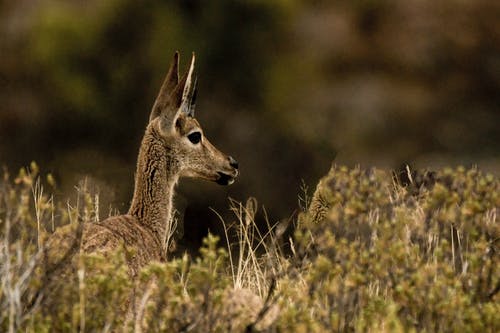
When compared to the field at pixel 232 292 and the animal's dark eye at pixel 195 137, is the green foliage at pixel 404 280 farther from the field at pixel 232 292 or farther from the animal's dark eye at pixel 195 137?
the animal's dark eye at pixel 195 137

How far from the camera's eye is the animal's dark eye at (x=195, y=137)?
874 cm

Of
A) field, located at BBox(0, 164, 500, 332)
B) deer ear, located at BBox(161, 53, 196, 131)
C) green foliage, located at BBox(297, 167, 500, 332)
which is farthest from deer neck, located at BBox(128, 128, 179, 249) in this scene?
green foliage, located at BBox(297, 167, 500, 332)

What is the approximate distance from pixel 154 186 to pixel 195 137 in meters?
0.50

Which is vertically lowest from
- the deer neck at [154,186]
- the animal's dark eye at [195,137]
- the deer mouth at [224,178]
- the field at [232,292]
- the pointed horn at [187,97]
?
the field at [232,292]

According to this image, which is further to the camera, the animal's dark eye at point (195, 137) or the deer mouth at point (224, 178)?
the deer mouth at point (224, 178)

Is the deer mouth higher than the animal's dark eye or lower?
lower

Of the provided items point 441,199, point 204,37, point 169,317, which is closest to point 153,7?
point 204,37

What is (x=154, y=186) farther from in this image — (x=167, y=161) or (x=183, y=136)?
(x=183, y=136)

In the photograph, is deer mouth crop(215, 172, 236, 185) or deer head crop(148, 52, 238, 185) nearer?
deer head crop(148, 52, 238, 185)

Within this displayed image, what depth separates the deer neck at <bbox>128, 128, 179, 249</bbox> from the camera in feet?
27.8

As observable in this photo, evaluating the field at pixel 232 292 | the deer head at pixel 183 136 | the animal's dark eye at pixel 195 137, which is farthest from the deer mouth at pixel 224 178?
the field at pixel 232 292

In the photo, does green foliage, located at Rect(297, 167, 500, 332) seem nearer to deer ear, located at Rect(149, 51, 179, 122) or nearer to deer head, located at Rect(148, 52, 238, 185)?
deer head, located at Rect(148, 52, 238, 185)

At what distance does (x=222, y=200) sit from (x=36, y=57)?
2662 mm

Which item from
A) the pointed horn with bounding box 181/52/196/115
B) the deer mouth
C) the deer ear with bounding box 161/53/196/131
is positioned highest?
the pointed horn with bounding box 181/52/196/115
